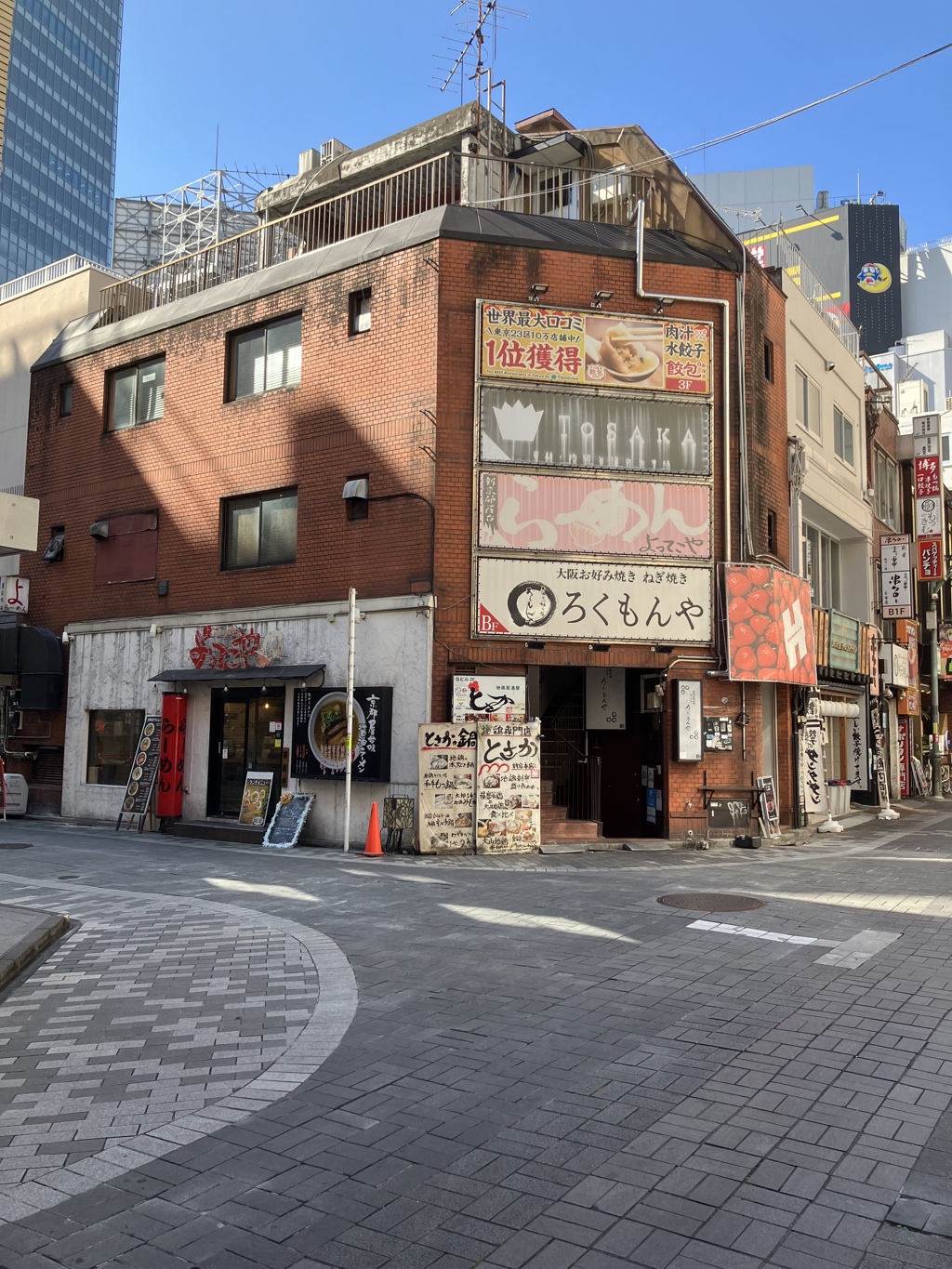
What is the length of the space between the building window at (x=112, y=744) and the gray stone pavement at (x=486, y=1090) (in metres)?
10.7

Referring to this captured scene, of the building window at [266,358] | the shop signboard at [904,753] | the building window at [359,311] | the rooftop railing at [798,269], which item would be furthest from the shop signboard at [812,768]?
the building window at [266,358]

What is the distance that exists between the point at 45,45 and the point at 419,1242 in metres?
158

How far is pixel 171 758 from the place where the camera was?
1875 cm

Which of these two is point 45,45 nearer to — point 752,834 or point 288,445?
point 288,445

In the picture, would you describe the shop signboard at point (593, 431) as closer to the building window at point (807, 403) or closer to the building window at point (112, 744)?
the building window at point (807, 403)

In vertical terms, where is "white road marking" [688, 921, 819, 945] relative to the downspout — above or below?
below

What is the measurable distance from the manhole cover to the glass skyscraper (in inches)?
4975

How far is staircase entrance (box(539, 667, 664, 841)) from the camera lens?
17.9 meters

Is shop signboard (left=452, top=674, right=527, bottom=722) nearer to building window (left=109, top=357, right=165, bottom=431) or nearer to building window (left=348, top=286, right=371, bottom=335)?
building window (left=348, top=286, right=371, bottom=335)

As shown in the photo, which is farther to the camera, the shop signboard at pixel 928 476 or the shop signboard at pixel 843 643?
the shop signboard at pixel 928 476

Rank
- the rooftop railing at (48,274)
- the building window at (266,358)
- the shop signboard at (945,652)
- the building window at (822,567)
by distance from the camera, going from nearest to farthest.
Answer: the building window at (266,358) < the building window at (822,567) < the rooftop railing at (48,274) < the shop signboard at (945,652)

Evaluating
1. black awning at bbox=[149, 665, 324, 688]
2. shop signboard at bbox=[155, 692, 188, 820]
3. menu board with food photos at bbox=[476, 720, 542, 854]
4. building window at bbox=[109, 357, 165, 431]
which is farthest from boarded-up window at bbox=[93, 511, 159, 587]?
menu board with food photos at bbox=[476, 720, 542, 854]

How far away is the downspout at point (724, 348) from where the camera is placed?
56.0 ft

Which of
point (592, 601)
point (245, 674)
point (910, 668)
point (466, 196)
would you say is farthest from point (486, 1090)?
point (910, 668)
